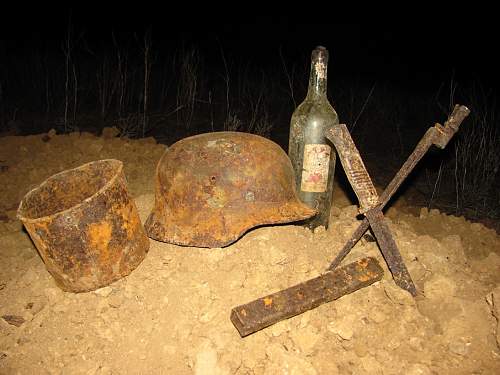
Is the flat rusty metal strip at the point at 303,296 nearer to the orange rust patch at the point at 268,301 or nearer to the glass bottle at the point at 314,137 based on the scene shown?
the orange rust patch at the point at 268,301

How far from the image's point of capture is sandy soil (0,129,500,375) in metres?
1.84

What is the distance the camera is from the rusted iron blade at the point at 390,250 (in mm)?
2010

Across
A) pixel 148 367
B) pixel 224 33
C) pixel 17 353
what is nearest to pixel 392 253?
pixel 148 367

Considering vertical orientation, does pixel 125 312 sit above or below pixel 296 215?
below

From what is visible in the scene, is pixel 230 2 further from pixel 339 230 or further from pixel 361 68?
pixel 339 230

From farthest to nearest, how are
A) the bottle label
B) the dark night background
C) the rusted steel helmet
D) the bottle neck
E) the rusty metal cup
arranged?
the dark night background < the bottle label < the bottle neck < the rusted steel helmet < the rusty metal cup

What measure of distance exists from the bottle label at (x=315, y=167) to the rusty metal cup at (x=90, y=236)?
107cm

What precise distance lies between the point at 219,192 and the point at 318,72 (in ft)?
3.09

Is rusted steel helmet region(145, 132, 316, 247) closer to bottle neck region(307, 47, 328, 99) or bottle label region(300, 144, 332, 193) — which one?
bottle label region(300, 144, 332, 193)

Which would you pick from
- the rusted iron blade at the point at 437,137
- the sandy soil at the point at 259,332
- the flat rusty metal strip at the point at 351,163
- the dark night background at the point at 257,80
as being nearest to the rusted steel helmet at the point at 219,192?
the sandy soil at the point at 259,332

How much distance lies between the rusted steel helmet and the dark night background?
7.82ft

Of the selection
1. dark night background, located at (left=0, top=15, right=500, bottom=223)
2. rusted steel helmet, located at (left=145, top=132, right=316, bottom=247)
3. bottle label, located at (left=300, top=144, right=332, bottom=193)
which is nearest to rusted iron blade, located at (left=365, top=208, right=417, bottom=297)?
rusted steel helmet, located at (left=145, top=132, right=316, bottom=247)

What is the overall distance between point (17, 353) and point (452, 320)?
220 centimetres

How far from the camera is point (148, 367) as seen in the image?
1.89 metres
